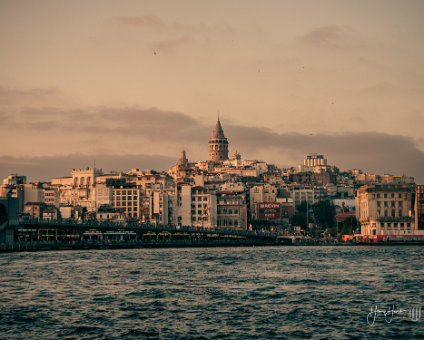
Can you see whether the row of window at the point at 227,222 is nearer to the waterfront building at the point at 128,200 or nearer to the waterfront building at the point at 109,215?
the waterfront building at the point at 109,215

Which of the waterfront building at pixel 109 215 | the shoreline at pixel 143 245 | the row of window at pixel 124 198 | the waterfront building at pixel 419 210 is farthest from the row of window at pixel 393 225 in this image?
the row of window at pixel 124 198

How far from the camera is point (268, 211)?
19350 cm

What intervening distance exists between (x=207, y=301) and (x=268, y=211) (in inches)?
5898

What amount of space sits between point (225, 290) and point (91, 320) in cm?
1352

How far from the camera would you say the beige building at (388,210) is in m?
140

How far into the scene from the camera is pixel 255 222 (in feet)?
632

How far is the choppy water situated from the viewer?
115ft

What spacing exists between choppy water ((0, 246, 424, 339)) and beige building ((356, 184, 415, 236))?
7175cm

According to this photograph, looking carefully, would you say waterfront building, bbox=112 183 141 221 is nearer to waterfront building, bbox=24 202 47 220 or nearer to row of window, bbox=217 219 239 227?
waterfront building, bbox=24 202 47 220

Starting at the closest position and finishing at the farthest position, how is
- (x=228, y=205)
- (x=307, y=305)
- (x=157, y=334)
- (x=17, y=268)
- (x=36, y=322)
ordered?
1. (x=157, y=334)
2. (x=36, y=322)
3. (x=307, y=305)
4. (x=17, y=268)
5. (x=228, y=205)

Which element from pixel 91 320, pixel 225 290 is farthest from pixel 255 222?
pixel 91 320

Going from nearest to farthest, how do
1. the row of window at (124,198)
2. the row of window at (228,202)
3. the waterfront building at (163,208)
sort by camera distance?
1. the waterfront building at (163,208)
2. the row of window at (228,202)
3. the row of window at (124,198)

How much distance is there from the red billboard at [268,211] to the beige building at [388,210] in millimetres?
46300

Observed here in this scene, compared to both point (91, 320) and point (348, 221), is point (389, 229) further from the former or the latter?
point (91, 320)
